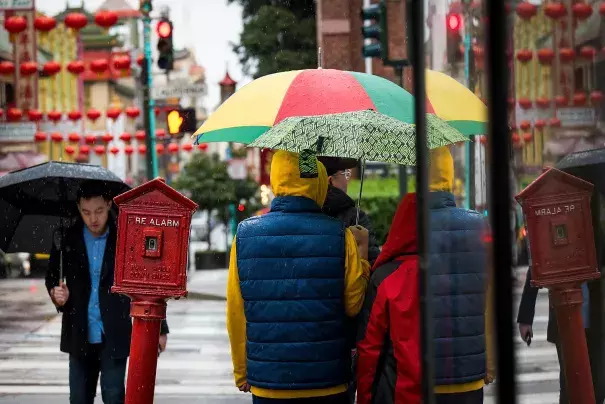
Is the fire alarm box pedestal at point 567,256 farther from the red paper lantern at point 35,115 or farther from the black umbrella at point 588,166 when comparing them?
the red paper lantern at point 35,115

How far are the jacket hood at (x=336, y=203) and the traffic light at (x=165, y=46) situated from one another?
1224 cm

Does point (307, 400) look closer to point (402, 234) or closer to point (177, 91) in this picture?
point (402, 234)

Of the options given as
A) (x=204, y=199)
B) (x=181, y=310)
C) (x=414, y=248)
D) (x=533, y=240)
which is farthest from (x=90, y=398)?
(x=204, y=199)

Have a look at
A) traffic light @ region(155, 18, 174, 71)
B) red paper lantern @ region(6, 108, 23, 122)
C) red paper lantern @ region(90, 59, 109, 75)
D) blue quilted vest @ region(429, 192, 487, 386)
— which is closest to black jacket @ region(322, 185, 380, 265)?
blue quilted vest @ region(429, 192, 487, 386)

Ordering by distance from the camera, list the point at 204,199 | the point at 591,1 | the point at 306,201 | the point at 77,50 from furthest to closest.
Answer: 1. the point at 77,50
2. the point at 204,199
3. the point at 306,201
4. the point at 591,1

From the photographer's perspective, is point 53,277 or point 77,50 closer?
point 53,277

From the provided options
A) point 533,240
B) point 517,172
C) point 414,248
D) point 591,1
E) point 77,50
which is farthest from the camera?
point 77,50

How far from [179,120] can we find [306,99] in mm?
11113

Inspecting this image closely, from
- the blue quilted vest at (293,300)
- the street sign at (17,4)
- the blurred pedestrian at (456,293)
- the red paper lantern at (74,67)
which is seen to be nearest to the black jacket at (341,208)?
the blue quilted vest at (293,300)

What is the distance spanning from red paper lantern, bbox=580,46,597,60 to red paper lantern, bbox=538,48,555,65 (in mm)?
197

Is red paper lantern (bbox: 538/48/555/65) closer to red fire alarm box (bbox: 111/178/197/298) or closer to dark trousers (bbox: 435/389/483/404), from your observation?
dark trousers (bbox: 435/389/483/404)

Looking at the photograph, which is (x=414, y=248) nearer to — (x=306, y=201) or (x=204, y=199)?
(x=306, y=201)

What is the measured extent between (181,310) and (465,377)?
53.7ft

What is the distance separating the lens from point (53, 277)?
219 inches
